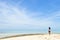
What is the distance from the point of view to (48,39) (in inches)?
966

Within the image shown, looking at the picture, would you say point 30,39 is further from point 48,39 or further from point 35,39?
point 48,39

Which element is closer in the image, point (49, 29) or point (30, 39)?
point (30, 39)

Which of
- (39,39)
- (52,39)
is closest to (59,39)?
(52,39)

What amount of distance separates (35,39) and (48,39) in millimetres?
2030

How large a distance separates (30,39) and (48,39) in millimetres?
2819

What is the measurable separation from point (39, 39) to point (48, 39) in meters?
1.42

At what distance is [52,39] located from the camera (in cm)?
2445

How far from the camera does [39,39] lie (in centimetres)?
2445

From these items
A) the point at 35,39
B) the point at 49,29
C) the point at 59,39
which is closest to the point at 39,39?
the point at 35,39

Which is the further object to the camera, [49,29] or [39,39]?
[49,29]

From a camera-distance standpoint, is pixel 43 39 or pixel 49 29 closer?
pixel 43 39

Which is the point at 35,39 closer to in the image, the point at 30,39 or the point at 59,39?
the point at 30,39

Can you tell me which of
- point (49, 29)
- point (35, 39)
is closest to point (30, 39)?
point (35, 39)

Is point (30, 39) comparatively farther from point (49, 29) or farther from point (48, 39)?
point (49, 29)
